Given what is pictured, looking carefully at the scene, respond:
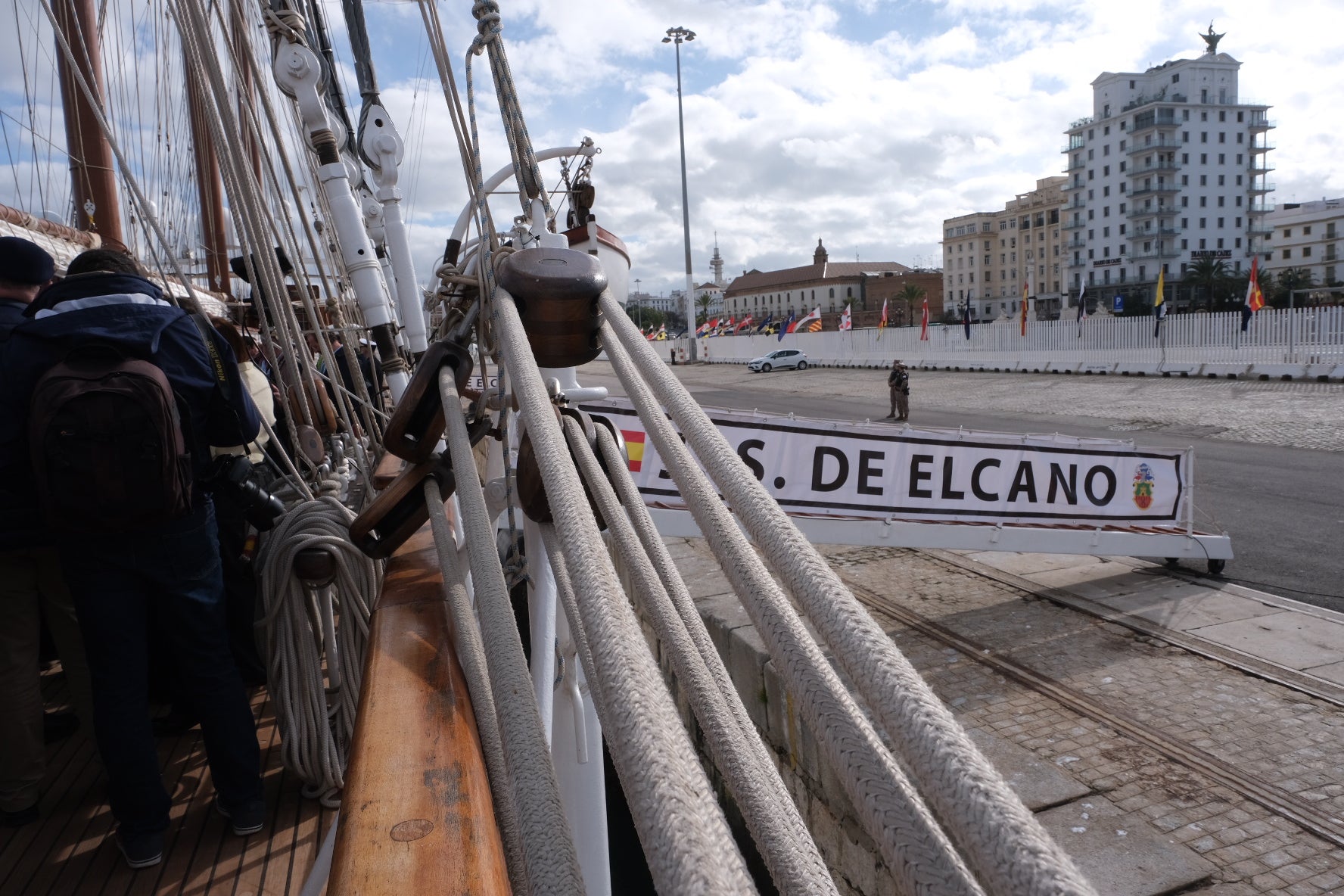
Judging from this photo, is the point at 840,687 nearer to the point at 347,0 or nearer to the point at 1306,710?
the point at 1306,710

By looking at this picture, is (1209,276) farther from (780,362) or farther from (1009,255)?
(780,362)

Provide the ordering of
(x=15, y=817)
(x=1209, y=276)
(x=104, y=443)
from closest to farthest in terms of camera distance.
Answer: (x=104, y=443) < (x=15, y=817) < (x=1209, y=276)

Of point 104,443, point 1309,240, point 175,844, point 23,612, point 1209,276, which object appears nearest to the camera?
point 104,443

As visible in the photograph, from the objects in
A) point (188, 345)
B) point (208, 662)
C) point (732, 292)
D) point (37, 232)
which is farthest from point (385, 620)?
point (732, 292)

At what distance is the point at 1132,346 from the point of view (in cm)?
2444

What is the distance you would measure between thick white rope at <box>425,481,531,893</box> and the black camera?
98 cm

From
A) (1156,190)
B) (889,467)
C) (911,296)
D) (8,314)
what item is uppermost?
(1156,190)

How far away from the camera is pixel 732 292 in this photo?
362 feet

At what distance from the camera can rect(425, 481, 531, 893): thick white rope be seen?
1084mm

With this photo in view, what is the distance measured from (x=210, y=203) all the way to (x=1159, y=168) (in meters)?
89.4

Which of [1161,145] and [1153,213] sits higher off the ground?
[1161,145]

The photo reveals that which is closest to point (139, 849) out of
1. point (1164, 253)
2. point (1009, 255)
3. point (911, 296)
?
point (911, 296)

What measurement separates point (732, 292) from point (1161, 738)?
109m

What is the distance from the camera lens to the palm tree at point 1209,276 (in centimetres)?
6538
